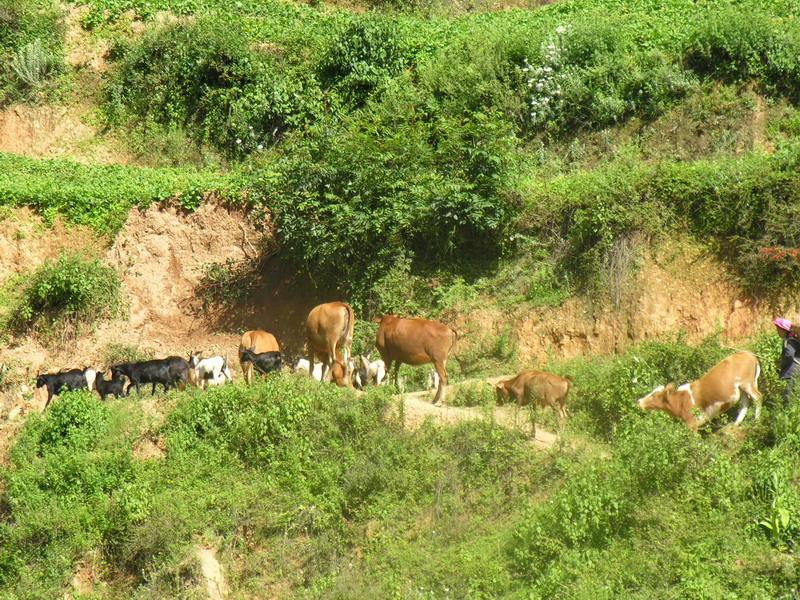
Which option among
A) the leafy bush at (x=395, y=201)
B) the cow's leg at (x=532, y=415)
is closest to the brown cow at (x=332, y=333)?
the leafy bush at (x=395, y=201)

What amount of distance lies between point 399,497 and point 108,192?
11544mm

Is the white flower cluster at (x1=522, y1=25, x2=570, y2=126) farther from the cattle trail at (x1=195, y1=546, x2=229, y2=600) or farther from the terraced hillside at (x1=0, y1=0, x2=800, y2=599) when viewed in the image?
the cattle trail at (x1=195, y1=546, x2=229, y2=600)

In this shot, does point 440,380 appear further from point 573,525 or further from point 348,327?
point 573,525

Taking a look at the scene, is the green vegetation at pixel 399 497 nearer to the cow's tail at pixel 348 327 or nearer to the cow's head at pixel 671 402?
the cow's head at pixel 671 402

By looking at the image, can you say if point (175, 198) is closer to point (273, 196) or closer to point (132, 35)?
point (273, 196)

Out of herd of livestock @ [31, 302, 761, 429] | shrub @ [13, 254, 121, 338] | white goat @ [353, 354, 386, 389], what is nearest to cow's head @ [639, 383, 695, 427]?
herd of livestock @ [31, 302, 761, 429]

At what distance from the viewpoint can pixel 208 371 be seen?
68.7ft

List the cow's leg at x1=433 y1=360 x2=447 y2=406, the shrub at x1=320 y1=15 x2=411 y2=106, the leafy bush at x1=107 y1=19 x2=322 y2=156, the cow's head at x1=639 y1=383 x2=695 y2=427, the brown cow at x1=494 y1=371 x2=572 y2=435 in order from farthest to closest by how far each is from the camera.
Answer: the leafy bush at x1=107 y1=19 x2=322 y2=156, the shrub at x1=320 y1=15 x2=411 y2=106, the cow's leg at x1=433 y1=360 x2=447 y2=406, the brown cow at x1=494 y1=371 x2=572 y2=435, the cow's head at x1=639 y1=383 x2=695 y2=427

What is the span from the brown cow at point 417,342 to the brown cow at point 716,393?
3.62m

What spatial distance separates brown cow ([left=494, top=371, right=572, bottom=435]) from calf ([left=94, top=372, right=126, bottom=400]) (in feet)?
21.6

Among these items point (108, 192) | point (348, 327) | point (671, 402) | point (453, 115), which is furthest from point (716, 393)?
point (108, 192)

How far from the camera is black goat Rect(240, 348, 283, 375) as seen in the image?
66.7 ft

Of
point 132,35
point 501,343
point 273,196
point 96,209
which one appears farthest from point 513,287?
point 132,35

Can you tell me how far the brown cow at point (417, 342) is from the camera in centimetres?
1925
